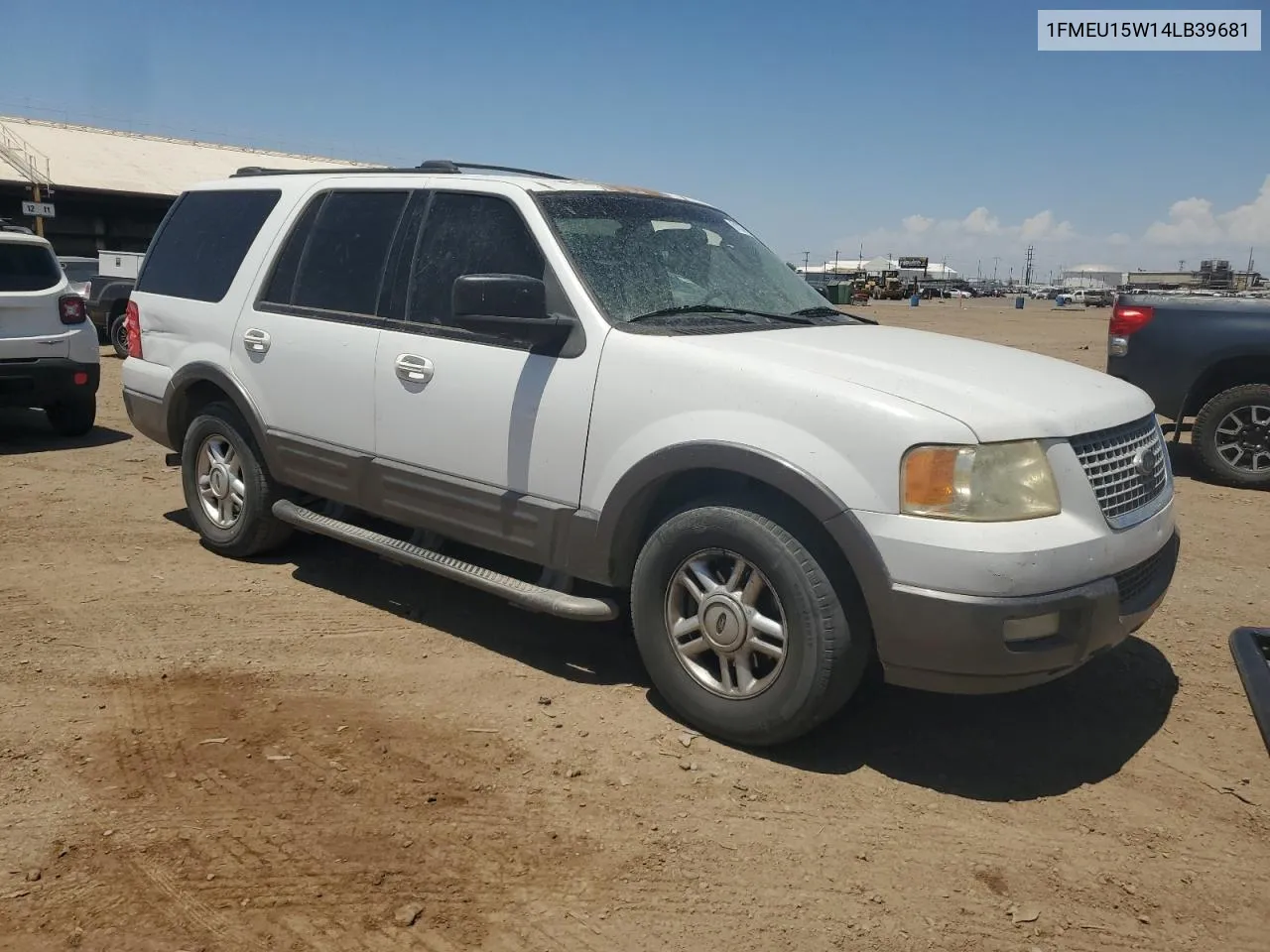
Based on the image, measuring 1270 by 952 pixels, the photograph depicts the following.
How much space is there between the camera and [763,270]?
4824mm

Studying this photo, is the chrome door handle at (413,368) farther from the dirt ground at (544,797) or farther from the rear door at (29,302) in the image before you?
the rear door at (29,302)

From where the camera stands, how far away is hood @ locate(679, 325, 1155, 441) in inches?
130

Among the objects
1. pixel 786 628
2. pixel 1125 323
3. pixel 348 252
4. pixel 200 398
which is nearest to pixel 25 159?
pixel 200 398

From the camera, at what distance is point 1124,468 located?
3580 millimetres

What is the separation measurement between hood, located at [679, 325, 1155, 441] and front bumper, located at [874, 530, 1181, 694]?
52cm

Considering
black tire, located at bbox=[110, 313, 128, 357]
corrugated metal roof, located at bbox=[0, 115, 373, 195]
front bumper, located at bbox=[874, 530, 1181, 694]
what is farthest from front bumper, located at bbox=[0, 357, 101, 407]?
corrugated metal roof, located at bbox=[0, 115, 373, 195]

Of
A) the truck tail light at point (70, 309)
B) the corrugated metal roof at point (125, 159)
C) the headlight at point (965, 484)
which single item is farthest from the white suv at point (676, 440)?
the corrugated metal roof at point (125, 159)

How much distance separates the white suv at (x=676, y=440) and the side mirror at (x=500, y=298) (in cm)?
2

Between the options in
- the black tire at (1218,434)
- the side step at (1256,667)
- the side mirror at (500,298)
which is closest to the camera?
the side step at (1256,667)

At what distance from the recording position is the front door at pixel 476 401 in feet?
13.2

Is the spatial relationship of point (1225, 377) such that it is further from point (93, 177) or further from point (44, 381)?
point (93, 177)

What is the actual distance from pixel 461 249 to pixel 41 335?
598 centimetres

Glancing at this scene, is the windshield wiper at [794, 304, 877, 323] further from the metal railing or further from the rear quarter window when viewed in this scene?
the metal railing

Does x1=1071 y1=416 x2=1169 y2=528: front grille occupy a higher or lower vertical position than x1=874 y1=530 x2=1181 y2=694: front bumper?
higher
